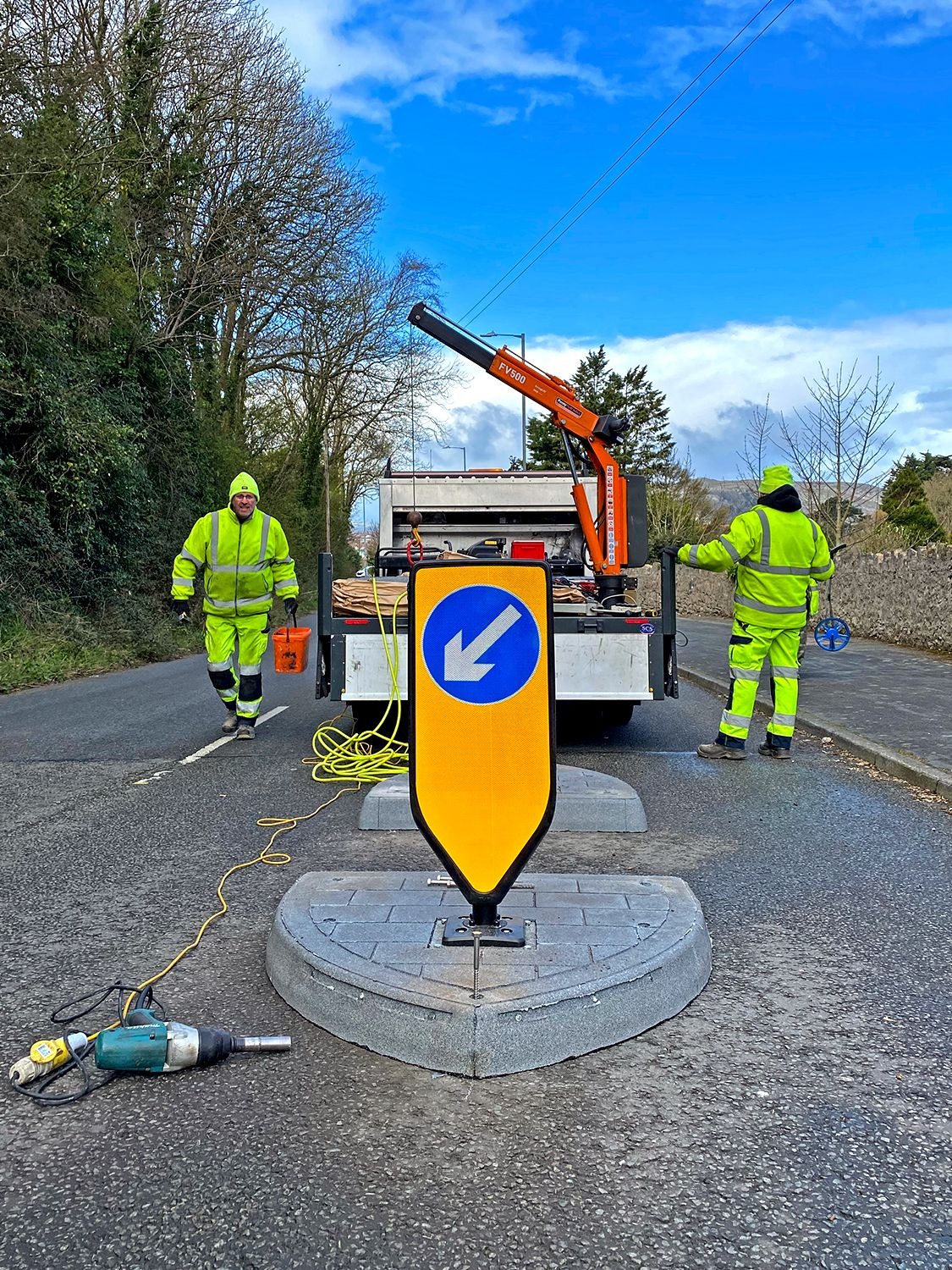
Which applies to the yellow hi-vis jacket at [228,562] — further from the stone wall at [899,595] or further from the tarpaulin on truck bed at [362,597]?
the stone wall at [899,595]

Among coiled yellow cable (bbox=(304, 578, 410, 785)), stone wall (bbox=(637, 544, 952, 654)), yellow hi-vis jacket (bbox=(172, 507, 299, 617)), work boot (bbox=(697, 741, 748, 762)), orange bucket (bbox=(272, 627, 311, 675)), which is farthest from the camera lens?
stone wall (bbox=(637, 544, 952, 654))

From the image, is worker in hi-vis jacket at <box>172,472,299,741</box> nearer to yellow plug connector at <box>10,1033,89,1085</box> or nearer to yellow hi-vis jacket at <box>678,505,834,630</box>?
yellow hi-vis jacket at <box>678,505,834,630</box>

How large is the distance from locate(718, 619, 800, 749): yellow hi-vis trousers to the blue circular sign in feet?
14.6

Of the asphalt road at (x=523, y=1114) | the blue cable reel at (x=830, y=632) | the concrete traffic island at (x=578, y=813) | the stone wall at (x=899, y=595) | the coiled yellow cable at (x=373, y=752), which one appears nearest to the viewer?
the asphalt road at (x=523, y=1114)

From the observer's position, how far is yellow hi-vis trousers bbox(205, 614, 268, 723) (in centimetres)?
830

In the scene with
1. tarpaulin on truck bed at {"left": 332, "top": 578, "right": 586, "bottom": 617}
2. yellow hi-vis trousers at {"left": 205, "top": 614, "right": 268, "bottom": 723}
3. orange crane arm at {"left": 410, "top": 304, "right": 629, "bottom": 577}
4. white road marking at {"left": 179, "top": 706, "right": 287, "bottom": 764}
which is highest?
orange crane arm at {"left": 410, "top": 304, "right": 629, "bottom": 577}

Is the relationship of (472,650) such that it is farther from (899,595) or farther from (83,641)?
(899,595)

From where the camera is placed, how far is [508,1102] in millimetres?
2641

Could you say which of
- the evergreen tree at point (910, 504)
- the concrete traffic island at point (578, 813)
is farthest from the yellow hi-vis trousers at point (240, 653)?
the evergreen tree at point (910, 504)

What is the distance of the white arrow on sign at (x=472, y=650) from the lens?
317cm

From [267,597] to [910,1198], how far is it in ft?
22.9

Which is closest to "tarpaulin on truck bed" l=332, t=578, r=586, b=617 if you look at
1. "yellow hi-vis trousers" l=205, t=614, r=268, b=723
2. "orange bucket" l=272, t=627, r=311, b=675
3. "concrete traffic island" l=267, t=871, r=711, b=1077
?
"orange bucket" l=272, t=627, r=311, b=675

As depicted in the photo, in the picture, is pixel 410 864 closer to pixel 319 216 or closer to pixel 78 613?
pixel 78 613

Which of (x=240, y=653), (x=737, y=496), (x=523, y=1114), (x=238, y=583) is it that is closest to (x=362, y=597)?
(x=238, y=583)
